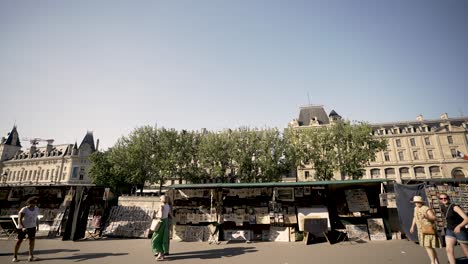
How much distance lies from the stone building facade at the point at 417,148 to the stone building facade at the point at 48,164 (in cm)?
5816

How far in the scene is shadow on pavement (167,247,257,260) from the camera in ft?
27.1

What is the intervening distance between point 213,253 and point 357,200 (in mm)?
7752

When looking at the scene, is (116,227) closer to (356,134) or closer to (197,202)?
(197,202)

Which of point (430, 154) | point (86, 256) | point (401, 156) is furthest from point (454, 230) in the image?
point (430, 154)

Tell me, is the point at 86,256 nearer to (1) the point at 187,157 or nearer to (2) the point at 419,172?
(1) the point at 187,157

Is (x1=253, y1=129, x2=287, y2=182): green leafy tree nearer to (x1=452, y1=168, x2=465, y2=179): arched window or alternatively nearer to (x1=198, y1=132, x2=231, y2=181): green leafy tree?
(x1=198, y1=132, x2=231, y2=181): green leafy tree

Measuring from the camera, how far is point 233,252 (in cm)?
885

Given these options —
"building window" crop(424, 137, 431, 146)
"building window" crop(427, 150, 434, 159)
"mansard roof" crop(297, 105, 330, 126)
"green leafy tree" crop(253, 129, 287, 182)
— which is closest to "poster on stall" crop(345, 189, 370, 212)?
"green leafy tree" crop(253, 129, 287, 182)

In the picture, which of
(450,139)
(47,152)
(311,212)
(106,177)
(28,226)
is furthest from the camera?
(47,152)

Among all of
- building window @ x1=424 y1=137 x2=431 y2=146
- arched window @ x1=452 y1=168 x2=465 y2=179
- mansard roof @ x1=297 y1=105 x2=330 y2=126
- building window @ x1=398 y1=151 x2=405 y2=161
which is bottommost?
arched window @ x1=452 y1=168 x2=465 y2=179

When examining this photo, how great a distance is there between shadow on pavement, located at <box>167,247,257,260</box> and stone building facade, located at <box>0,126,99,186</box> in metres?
63.9

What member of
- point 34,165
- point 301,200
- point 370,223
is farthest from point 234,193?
point 34,165

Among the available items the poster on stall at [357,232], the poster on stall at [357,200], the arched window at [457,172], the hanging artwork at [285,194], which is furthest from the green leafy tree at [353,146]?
the arched window at [457,172]

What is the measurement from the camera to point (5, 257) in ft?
26.9
